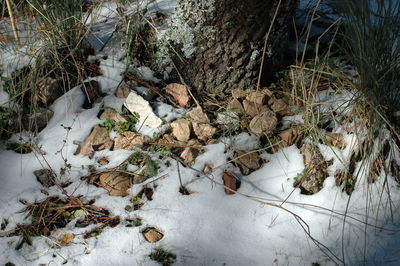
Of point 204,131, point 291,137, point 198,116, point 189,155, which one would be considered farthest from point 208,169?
point 291,137

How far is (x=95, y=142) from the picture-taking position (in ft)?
7.55

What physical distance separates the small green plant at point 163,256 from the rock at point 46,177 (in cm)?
65

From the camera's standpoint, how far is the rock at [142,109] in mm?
2363

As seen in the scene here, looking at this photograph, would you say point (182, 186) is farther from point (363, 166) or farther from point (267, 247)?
point (363, 166)

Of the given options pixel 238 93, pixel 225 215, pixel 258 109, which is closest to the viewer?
pixel 225 215

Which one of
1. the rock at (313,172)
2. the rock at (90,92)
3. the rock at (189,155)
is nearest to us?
the rock at (313,172)

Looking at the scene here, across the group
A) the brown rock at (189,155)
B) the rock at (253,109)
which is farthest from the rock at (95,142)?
the rock at (253,109)

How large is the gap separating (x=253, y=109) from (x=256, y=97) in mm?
81

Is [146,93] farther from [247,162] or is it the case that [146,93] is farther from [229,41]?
[247,162]

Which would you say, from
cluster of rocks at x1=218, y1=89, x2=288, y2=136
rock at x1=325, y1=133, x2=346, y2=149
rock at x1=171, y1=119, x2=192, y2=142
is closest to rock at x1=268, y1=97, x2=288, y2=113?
cluster of rocks at x1=218, y1=89, x2=288, y2=136

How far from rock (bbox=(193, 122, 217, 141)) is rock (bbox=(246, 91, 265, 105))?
0.28 metres

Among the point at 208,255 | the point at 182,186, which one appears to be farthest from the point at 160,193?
the point at 208,255

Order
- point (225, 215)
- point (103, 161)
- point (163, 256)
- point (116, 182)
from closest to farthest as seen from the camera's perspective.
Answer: point (163, 256), point (225, 215), point (116, 182), point (103, 161)

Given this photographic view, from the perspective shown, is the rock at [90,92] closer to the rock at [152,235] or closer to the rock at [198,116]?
the rock at [198,116]
